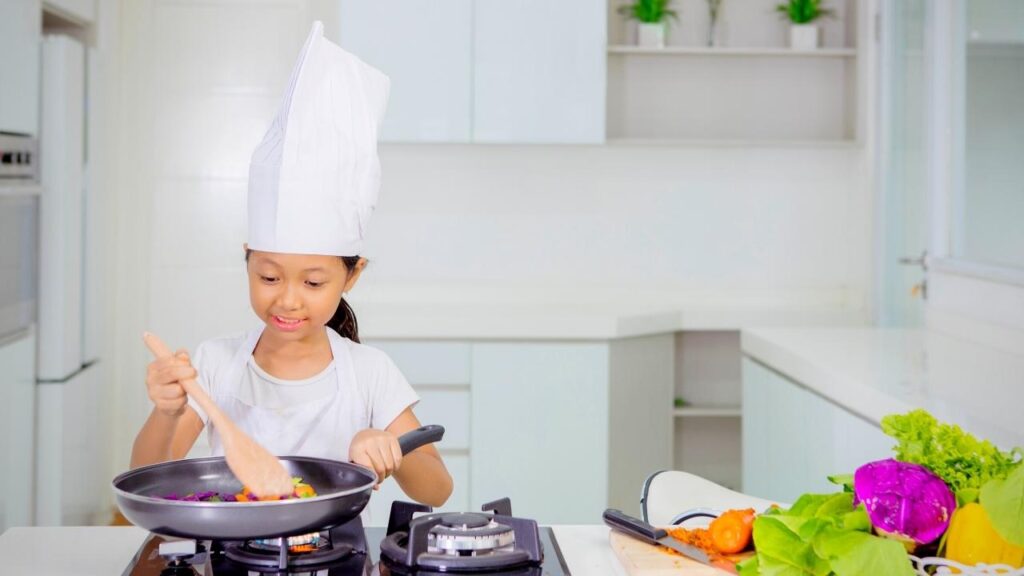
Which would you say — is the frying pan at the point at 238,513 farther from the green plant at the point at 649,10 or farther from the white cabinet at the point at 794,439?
the green plant at the point at 649,10

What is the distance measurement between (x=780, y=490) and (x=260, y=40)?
259 cm

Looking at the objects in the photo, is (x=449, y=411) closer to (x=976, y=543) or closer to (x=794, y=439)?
(x=794, y=439)

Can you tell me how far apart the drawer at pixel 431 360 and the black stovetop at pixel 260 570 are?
241 cm

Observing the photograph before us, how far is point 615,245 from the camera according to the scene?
14.6ft

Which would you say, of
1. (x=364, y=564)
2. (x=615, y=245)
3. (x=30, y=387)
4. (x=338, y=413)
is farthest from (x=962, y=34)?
(x=30, y=387)

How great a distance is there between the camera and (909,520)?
3.27 ft

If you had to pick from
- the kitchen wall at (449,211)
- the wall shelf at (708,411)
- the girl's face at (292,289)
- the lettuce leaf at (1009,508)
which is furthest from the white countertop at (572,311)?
the lettuce leaf at (1009,508)

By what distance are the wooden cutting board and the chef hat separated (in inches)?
19.0

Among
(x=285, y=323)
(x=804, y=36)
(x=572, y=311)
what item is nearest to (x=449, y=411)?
(x=572, y=311)

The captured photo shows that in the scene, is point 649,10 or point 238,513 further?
point 649,10

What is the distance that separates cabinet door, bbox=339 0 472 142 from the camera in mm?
3941

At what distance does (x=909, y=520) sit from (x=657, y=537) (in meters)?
0.33

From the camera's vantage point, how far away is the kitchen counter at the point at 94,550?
4.11ft

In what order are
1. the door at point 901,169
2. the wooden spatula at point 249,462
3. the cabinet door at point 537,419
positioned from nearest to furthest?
the wooden spatula at point 249,462, the cabinet door at point 537,419, the door at point 901,169
